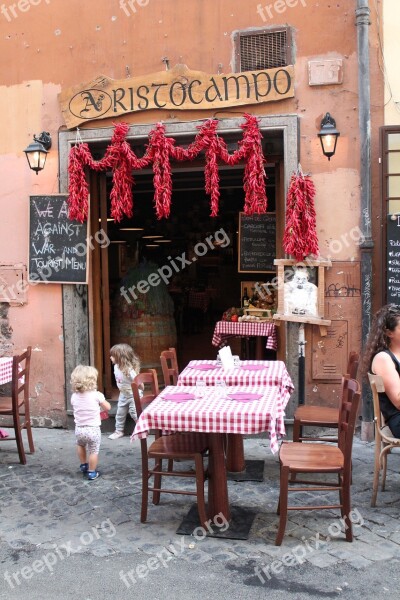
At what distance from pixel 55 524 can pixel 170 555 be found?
1.06 m

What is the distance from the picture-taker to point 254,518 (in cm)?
470

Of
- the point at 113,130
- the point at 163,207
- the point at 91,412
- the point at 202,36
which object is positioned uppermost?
the point at 202,36

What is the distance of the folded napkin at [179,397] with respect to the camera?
4.72 metres

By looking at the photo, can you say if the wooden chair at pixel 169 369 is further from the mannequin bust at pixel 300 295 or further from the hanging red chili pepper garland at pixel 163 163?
the hanging red chili pepper garland at pixel 163 163

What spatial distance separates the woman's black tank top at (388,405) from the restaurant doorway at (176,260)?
2.82 metres

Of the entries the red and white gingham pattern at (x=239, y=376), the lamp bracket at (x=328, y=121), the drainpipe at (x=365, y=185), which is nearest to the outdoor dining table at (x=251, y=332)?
the drainpipe at (x=365, y=185)

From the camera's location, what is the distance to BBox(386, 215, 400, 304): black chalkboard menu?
6.34 meters

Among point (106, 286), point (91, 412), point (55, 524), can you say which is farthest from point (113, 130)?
point (55, 524)

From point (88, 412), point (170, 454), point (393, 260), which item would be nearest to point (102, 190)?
point (88, 412)

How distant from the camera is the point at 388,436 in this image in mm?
4930

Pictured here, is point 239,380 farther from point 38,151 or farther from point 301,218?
point 38,151

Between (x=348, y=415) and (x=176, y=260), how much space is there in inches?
426

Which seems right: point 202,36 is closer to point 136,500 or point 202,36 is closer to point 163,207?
point 163,207

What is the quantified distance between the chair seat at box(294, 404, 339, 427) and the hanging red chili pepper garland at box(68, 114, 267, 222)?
2.26 metres
